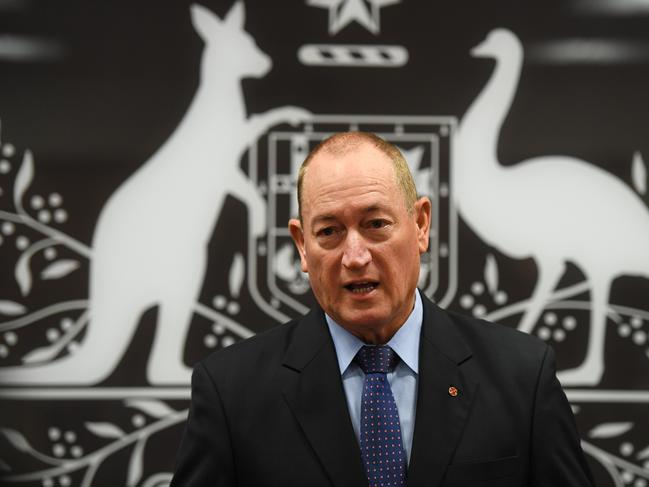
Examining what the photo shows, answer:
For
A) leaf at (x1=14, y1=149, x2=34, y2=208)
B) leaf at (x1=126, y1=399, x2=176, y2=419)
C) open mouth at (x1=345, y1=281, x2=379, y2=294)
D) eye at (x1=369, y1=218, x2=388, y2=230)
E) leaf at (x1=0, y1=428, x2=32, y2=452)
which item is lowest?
leaf at (x1=0, y1=428, x2=32, y2=452)

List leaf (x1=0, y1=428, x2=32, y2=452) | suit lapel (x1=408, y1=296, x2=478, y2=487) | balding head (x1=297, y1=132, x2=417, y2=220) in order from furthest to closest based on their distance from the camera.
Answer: leaf (x1=0, y1=428, x2=32, y2=452), balding head (x1=297, y1=132, x2=417, y2=220), suit lapel (x1=408, y1=296, x2=478, y2=487)

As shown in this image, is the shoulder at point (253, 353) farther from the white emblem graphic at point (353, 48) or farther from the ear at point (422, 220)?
the white emblem graphic at point (353, 48)

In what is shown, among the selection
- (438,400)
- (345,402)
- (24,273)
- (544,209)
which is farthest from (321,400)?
(24,273)

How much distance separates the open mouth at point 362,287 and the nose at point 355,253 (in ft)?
0.16

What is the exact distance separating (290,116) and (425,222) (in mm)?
1253

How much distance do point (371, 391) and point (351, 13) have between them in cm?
176

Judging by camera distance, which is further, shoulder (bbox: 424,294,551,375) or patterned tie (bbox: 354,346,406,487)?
shoulder (bbox: 424,294,551,375)

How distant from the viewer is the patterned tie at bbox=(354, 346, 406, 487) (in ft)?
5.07

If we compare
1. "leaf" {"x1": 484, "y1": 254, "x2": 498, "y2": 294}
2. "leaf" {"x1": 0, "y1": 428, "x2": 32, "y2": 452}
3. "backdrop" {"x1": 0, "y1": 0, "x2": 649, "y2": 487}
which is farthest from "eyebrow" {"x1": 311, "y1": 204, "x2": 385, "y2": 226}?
"leaf" {"x1": 0, "y1": 428, "x2": 32, "y2": 452}

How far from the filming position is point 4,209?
2.88 meters

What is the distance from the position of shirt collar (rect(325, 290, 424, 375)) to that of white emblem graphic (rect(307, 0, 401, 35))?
1.51 meters

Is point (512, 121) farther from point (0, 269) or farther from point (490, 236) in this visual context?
point (0, 269)

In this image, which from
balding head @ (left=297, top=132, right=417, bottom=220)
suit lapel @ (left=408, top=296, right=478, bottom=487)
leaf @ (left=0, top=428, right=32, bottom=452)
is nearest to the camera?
suit lapel @ (left=408, top=296, right=478, bottom=487)

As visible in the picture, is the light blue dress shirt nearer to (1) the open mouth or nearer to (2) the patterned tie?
(2) the patterned tie
